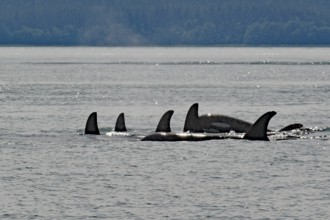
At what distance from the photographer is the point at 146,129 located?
187 feet

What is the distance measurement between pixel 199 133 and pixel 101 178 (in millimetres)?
14175

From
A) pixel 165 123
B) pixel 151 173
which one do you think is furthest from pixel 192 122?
pixel 151 173

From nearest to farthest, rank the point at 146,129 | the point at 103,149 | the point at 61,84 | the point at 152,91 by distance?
the point at 103,149 < the point at 146,129 < the point at 152,91 < the point at 61,84

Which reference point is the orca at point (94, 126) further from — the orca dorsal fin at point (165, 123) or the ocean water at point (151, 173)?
the orca dorsal fin at point (165, 123)

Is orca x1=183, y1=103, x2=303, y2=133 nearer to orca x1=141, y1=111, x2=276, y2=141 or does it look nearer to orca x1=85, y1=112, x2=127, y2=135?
orca x1=141, y1=111, x2=276, y2=141

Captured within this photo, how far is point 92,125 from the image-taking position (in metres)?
52.6

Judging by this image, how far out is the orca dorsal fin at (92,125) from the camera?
5219 cm

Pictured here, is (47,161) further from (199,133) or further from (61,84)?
(61,84)

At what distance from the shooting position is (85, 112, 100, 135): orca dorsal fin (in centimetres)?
5219

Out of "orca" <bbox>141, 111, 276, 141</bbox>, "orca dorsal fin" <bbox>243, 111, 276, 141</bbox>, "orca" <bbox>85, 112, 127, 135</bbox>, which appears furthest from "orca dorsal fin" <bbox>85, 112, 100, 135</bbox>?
"orca dorsal fin" <bbox>243, 111, 276, 141</bbox>

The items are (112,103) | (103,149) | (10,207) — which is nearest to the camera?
(10,207)

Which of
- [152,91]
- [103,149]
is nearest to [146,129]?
[103,149]

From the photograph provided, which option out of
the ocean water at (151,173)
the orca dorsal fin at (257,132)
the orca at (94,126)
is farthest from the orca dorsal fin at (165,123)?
the orca dorsal fin at (257,132)

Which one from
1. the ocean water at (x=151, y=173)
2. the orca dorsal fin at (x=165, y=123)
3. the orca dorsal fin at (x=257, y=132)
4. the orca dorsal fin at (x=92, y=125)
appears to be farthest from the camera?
the orca dorsal fin at (x=92, y=125)
